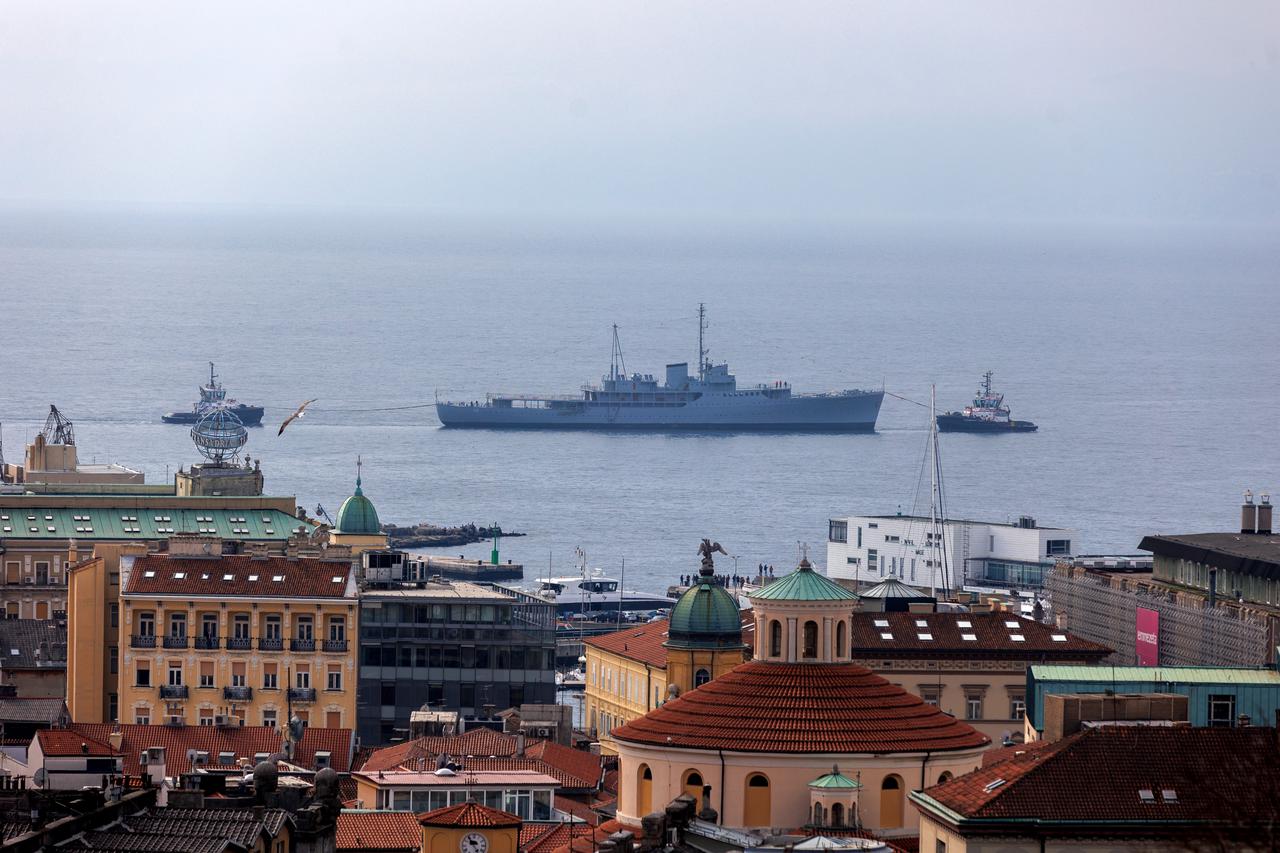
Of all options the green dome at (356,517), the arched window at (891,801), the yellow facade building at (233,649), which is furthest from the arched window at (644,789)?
the green dome at (356,517)

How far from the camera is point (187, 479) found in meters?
107

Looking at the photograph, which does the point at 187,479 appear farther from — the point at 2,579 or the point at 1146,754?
the point at 1146,754

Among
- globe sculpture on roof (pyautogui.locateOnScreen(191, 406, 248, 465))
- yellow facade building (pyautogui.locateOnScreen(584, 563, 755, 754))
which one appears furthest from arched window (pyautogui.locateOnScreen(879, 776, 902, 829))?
globe sculpture on roof (pyautogui.locateOnScreen(191, 406, 248, 465))

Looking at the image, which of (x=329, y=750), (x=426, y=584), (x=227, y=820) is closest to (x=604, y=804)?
(x=329, y=750)

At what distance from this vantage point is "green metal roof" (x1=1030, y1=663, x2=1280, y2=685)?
185 feet

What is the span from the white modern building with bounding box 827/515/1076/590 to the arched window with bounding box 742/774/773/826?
104 m

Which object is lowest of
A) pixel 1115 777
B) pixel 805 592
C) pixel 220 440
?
pixel 1115 777

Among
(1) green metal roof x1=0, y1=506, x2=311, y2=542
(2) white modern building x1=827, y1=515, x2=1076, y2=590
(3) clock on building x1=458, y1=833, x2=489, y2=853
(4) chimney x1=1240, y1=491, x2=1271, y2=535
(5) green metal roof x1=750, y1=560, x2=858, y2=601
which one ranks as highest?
(5) green metal roof x1=750, y1=560, x2=858, y2=601

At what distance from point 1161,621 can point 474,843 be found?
5478 centimetres

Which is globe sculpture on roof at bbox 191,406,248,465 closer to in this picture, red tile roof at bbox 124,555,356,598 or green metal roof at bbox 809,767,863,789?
red tile roof at bbox 124,555,356,598

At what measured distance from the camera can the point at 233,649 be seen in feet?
257

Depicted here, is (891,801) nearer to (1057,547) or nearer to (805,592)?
(805,592)

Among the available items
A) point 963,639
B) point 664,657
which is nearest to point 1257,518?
point 963,639

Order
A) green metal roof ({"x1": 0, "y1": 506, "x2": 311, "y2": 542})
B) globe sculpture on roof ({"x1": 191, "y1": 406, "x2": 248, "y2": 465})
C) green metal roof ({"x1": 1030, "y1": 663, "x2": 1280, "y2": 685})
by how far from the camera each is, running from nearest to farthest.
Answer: green metal roof ({"x1": 1030, "y1": 663, "x2": 1280, "y2": 685}) → green metal roof ({"x1": 0, "y1": 506, "x2": 311, "y2": 542}) → globe sculpture on roof ({"x1": 191, "y1": 406, "x2": 248, "y2": 465})
